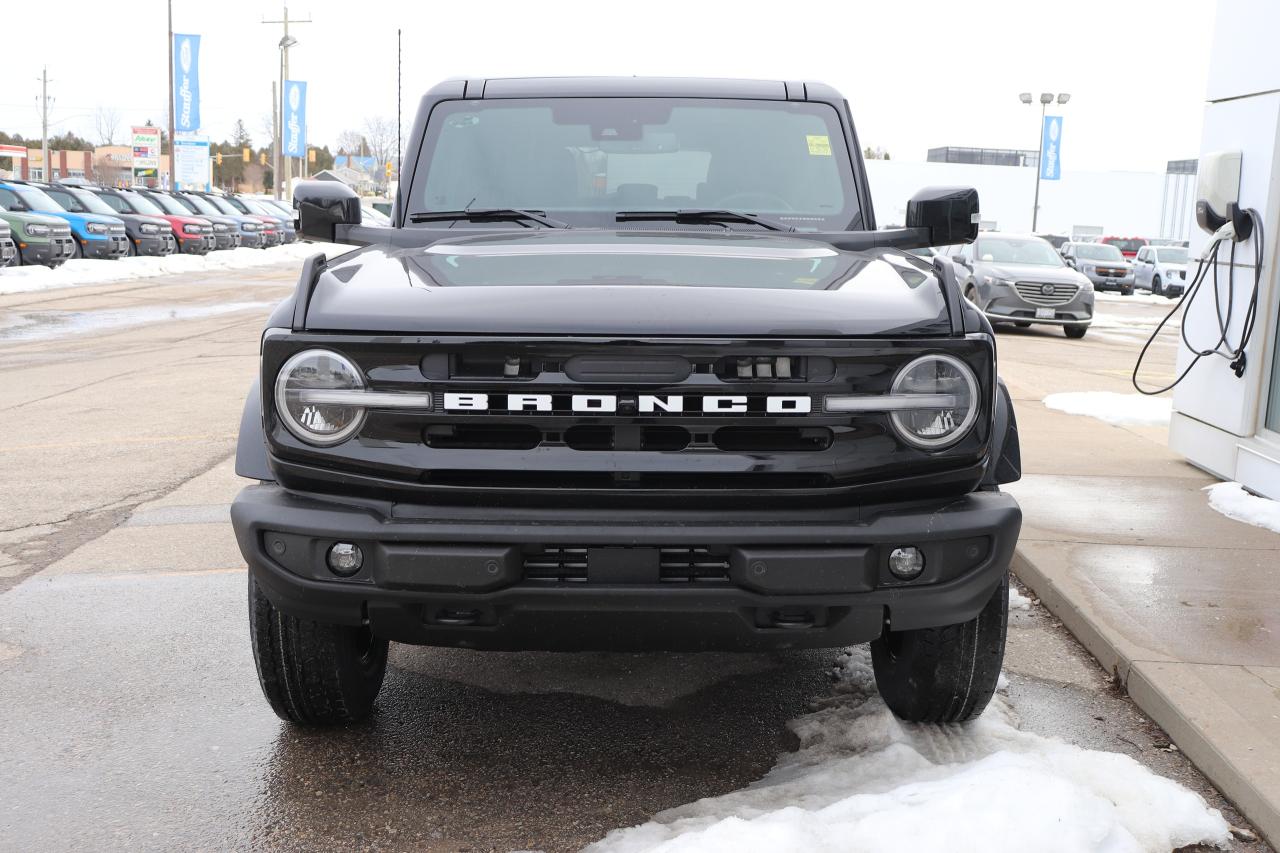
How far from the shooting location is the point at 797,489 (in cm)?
284

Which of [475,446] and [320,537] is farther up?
[475,446]

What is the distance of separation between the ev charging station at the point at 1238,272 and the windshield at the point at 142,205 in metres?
29.1

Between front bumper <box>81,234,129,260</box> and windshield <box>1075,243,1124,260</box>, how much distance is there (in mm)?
26331

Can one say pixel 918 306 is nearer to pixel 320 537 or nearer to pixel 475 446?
pixel 475 446

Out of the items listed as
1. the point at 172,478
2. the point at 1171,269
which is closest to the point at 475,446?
the point at 172,478

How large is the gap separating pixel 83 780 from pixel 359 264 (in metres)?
1.54

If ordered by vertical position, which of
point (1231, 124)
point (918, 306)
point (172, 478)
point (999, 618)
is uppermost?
point (1231, 124)

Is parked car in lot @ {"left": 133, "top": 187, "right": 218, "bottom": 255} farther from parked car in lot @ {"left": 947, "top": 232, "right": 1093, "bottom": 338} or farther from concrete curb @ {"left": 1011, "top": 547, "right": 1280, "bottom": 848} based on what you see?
concrete curb @ {"left": 1011, "top": 547, "right": 1280, "bottom": 848}

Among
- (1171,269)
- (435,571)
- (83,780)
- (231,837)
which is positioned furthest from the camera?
(1171,269)

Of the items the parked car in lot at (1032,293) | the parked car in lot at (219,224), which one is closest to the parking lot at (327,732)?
the parked car in lot at (1032,293)

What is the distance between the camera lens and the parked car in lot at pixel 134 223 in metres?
28.0

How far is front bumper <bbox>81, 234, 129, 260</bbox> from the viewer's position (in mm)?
26906

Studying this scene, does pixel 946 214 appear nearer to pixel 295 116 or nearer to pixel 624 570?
pixel 624 570

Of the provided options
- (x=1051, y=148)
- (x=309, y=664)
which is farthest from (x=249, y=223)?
(x=309, y=664)
